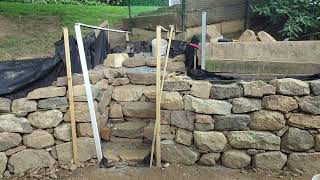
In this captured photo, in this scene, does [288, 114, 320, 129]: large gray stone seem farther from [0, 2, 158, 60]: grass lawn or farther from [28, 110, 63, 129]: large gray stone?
[0, 2, 158, 60]: grass lawn

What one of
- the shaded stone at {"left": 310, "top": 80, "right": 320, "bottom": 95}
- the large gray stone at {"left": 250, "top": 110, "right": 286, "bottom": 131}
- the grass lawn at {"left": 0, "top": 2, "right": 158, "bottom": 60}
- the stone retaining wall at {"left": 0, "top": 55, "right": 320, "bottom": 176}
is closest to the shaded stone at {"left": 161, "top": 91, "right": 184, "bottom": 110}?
the stone retaining wall at {"left": 0, "top": 55, "right": 320, "bottom": 176}

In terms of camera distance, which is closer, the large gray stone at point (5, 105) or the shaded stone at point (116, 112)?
the large gray stone at point (5, 105)

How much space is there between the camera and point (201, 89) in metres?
4.66

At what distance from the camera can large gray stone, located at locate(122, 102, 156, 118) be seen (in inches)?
204

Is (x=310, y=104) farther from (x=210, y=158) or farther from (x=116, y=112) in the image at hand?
(x=116, y=112)

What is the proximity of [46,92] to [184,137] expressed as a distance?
1.71 meters

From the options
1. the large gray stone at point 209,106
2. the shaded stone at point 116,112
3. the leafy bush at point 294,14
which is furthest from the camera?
the leafy bush at point 294,14

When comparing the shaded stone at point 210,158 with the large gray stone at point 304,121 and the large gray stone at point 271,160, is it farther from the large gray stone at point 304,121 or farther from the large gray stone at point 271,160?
the large gray stone at point 304,121

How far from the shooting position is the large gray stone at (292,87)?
4430 millimetres

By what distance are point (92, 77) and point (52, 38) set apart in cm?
288

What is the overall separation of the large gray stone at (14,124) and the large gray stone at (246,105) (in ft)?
8.02

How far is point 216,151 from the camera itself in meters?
4.66

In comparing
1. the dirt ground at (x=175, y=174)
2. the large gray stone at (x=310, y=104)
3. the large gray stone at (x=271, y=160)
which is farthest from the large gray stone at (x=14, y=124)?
the large gray stone at (x=310, y=104)

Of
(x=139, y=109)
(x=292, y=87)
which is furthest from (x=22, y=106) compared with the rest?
(x=292, y=87)
